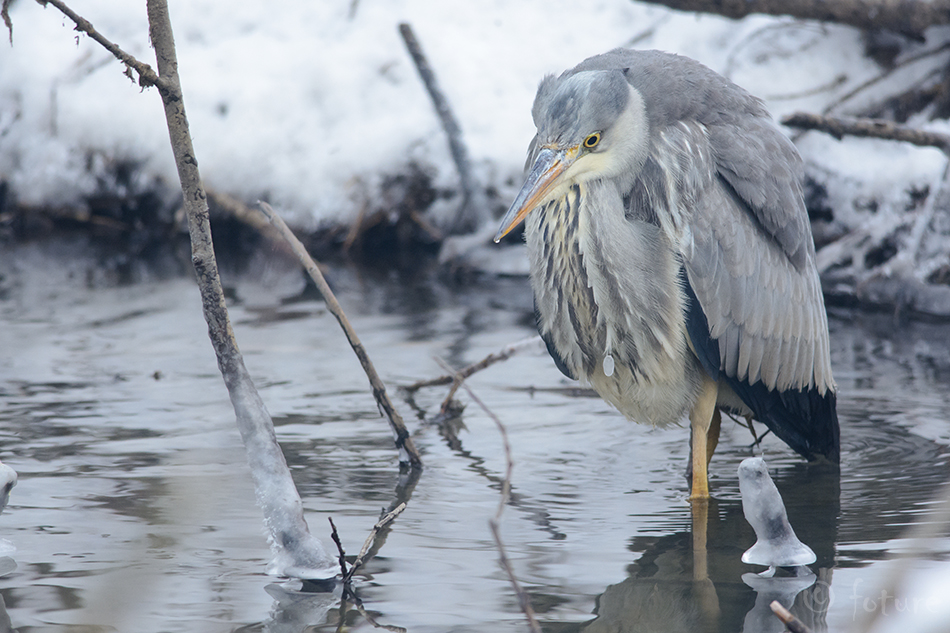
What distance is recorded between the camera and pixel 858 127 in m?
5.00

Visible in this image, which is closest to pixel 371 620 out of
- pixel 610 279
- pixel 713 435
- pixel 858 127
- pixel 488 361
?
pixel 610 279

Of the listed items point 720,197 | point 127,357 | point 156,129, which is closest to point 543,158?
point 720,197

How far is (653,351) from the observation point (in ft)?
11.7

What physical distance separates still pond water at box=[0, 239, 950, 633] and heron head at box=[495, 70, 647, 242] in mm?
972

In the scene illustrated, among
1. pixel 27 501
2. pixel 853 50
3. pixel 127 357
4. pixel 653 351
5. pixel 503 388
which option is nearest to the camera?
pixel 27 501

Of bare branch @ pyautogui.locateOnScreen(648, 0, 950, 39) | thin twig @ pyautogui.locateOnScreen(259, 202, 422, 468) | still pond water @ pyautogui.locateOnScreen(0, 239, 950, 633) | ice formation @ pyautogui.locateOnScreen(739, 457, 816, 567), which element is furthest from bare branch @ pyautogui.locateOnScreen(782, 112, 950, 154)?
ice formation @ pyautogui.locateOnScreen(739, 457, 816, 567)

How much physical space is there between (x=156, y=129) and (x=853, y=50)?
15.9 feet

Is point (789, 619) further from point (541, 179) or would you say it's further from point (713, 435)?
point (713, 435)

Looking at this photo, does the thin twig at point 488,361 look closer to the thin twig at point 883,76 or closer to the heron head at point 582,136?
the heron head at point 582,136

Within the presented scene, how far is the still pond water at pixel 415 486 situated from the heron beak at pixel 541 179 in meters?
0.92

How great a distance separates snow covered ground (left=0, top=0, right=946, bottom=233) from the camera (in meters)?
7.46

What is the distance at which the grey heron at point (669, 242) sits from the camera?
135 inches

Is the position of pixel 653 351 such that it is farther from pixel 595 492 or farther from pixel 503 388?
pixel 503 388

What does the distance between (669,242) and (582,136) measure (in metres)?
0.44
